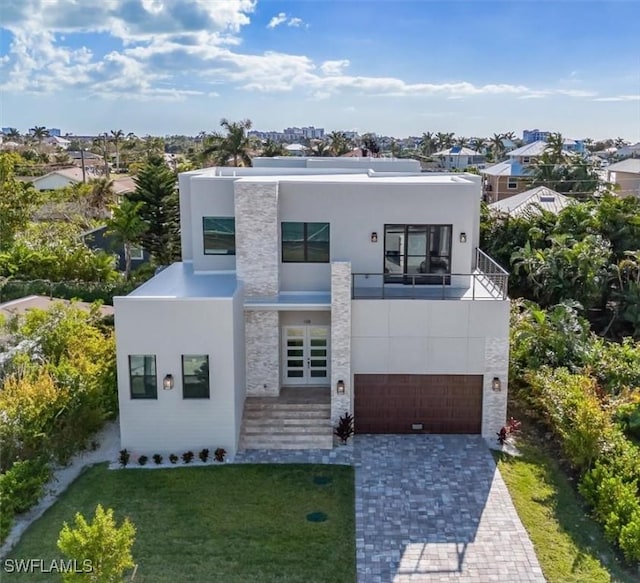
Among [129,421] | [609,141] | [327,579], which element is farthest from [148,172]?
[609,141]

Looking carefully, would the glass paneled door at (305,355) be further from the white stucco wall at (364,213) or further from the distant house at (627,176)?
the distant house at (627,176)

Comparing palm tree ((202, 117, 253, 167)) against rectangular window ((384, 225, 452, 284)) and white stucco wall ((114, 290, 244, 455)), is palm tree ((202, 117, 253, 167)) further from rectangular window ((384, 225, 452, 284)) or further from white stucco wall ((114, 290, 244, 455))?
white stucco wall ((114, 290, 244, 455))

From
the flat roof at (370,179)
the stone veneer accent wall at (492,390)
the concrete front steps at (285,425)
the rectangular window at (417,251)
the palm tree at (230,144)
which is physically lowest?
the concrete front steps at (285,425)

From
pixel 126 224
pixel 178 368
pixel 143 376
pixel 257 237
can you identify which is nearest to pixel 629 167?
pixel 126 224

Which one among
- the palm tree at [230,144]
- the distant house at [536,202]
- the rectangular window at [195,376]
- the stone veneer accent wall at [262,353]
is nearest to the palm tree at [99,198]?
the palm tree at [230,144]

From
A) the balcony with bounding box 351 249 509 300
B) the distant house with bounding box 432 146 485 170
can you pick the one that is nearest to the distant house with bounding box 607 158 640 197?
the distant house with bounding box 432 146 485 170

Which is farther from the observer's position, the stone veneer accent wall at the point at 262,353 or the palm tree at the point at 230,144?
the palm tree at the point at 230,144

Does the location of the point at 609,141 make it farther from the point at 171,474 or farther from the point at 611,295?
the point at 171,474
